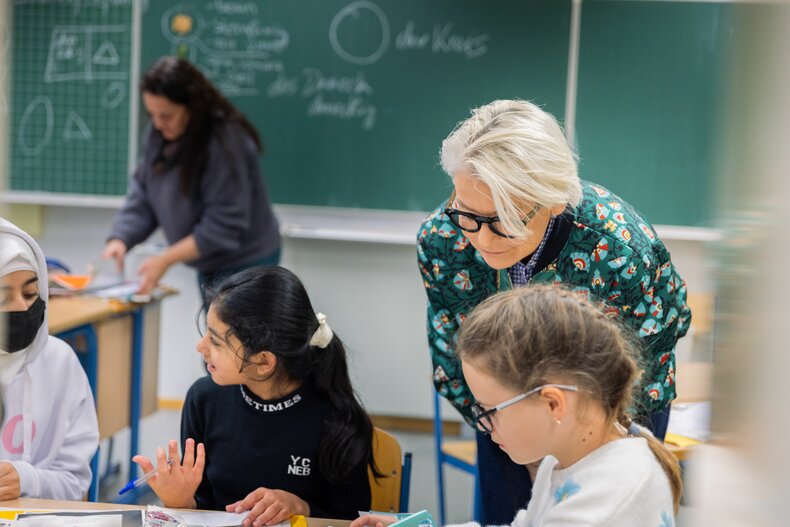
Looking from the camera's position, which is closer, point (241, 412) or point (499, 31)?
point (241, 412)

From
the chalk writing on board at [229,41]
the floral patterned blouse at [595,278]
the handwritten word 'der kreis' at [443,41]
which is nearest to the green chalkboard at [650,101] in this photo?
the handwritten word 'der kreis' at [443,41]

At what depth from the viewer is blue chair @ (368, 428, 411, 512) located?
1854 millimetres

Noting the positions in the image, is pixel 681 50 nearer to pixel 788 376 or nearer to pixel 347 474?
pixel 347 474

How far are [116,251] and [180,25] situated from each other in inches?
48.4

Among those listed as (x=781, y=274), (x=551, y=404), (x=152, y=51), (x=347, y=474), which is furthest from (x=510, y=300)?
(x=152, y=51)

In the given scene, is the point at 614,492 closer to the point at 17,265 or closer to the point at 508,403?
the point at 508,403

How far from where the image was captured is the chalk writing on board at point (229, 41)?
13.4 feet

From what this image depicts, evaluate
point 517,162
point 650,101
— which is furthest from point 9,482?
point 650,101

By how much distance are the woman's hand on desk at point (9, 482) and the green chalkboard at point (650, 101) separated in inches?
113

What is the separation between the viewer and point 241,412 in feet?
6.11

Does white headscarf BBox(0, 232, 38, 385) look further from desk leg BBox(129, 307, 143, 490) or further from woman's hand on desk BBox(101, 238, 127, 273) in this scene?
woman's hand on desk BBox(101, 238, 127, 273)

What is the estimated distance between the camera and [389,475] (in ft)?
6.11

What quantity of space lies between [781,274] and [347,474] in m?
1.36

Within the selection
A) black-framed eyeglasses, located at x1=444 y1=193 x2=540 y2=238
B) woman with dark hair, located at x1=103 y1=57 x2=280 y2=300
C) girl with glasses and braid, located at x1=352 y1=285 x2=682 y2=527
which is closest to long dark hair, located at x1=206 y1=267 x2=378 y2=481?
black-framed eyeglasses, located at x1=444 y1=193 x2=540 y2=238
